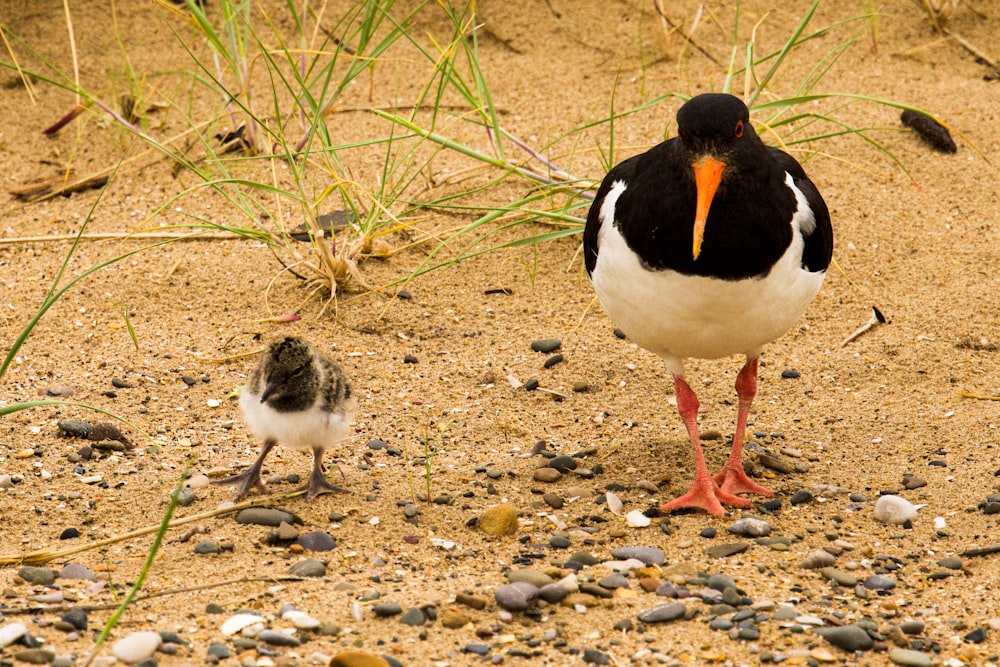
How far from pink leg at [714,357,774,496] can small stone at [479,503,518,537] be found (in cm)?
89

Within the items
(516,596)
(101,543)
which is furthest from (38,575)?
(516,596)

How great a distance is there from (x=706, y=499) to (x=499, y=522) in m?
0.80

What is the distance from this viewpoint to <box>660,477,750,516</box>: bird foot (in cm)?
433

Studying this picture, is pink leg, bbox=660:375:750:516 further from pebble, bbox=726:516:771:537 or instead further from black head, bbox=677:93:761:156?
black head, bbox=677:93:761:156

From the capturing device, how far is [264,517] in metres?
4.04

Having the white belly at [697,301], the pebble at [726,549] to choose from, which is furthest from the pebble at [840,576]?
the white belly at [697,301]

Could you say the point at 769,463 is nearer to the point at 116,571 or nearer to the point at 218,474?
the point at 218,474

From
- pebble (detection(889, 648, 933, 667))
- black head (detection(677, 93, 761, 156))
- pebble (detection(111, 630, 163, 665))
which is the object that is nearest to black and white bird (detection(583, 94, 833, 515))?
black head (detection(677, 93, 761, 156))

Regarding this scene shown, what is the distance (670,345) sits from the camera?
423 centimetres

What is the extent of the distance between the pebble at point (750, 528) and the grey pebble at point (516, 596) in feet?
3.00

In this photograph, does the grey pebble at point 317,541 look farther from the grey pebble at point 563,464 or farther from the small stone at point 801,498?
the small stone at point 801,498

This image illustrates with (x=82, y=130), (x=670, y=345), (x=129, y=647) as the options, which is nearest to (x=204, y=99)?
(x=82, y=130)

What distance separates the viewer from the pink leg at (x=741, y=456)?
4.53 meters

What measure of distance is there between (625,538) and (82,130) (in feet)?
15.6
